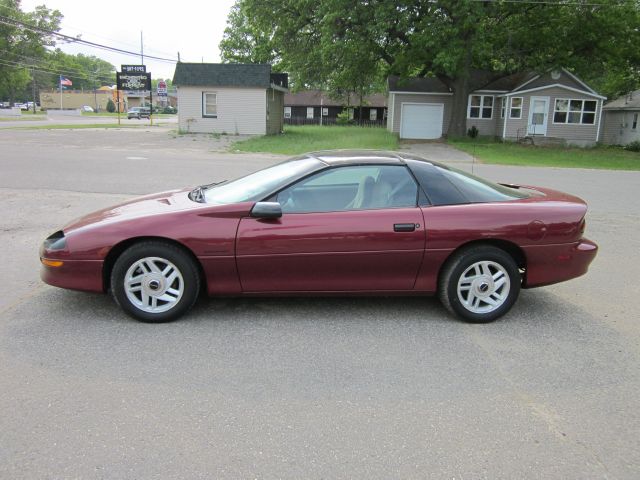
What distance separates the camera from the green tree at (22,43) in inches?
2982

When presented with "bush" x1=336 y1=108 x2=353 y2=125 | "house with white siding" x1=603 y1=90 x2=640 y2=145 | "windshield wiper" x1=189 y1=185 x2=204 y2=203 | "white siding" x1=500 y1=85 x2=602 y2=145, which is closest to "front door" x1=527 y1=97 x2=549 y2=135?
"white siding" x1=500 y1=85 x2=602 y2=145

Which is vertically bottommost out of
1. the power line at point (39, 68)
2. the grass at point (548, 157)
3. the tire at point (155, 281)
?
the tire at point (155, 281)

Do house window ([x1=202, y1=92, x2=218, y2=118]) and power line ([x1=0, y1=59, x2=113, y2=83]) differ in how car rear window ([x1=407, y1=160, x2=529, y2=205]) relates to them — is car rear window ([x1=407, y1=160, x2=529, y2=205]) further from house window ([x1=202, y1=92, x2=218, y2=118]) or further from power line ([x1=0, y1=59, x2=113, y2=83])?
power line ([x1=0, y1=59, x2=113, y2=83])

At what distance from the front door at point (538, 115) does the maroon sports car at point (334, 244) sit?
3093 cm

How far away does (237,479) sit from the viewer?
2.58m

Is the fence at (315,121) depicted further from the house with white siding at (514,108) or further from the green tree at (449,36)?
the green tree at (449,36)

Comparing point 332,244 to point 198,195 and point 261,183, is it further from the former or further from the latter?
point 198,195

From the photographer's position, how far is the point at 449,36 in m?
27.0

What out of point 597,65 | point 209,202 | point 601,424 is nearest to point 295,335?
point 209,202

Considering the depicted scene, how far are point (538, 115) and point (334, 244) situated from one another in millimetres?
32400

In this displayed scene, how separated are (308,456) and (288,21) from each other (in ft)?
95.9

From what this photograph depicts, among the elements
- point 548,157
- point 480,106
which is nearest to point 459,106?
point 480,106

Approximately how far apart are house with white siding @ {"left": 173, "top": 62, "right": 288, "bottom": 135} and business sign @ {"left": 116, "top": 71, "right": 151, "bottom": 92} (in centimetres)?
879

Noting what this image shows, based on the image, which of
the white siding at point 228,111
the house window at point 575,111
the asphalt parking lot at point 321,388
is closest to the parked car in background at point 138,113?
the white siding at point 228,111
